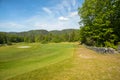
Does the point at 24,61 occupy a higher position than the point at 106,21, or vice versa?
the point at 106,21

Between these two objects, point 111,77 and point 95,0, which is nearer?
point 111,77

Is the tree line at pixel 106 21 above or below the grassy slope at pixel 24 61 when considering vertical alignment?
above

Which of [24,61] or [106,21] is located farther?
[106,21]

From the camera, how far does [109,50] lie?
55.3 ft

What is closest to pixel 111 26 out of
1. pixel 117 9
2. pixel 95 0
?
pixel 117 9

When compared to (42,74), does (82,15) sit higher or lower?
higher

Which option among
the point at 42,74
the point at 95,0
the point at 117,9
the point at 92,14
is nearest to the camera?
the point at 42,74

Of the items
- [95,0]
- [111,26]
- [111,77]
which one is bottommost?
[111,77]

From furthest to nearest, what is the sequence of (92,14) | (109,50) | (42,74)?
1. (92,14)
2. (109,50)
3. (42,74)

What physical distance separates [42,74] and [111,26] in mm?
19311

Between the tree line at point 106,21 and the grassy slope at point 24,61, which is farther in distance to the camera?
the tree line at point 106,21

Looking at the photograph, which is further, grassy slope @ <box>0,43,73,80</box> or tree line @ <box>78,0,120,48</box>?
tree line @ <box>78,0,120,48</box>

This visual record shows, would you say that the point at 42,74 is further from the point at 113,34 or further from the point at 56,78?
the point at 113,34

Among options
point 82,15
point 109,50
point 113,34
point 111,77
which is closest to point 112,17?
point 113,34
